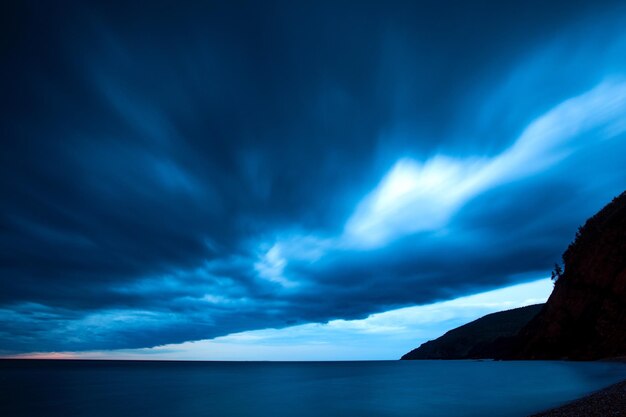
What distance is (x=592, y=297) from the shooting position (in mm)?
83250

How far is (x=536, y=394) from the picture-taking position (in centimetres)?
3662

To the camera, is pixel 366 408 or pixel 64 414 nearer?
pixel 366 408

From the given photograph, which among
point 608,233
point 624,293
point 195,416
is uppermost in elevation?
point 608,233

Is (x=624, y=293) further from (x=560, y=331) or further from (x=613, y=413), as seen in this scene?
(x=613, y=413)

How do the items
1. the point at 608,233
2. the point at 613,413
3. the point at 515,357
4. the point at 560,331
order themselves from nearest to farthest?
the point at 613,413
the point at 608,233
the point at 560,331
the point at 515,357

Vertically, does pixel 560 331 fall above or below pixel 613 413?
above

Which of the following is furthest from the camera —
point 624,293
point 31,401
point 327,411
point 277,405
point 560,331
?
point 560,331

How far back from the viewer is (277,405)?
40.8 m

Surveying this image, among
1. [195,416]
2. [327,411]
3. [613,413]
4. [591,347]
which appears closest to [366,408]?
[327,411]

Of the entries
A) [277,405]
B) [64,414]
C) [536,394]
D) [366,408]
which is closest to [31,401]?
[64,414]

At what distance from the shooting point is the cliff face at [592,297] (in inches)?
3034

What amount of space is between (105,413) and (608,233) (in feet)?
327

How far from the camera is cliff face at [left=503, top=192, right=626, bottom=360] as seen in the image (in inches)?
3034

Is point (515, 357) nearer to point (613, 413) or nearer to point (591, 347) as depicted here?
point (591, 347)
